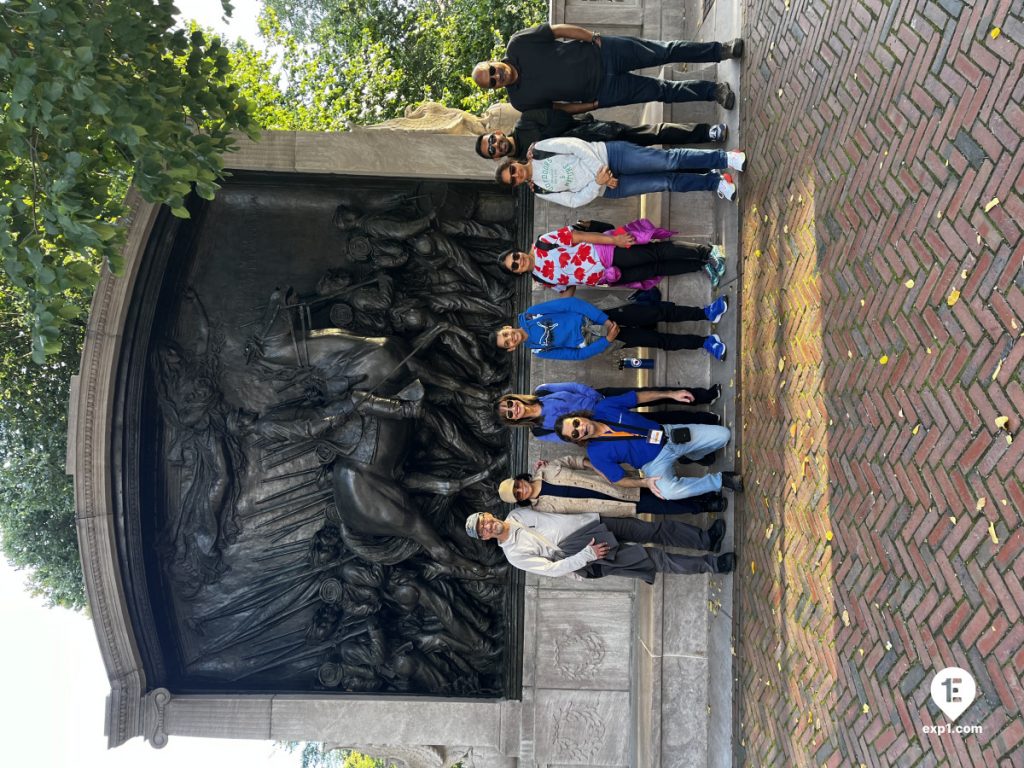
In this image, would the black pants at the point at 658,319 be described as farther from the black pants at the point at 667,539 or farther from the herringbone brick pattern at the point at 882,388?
the black pants at the point at 667,539

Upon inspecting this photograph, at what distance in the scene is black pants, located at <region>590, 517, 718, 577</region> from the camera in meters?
7.86

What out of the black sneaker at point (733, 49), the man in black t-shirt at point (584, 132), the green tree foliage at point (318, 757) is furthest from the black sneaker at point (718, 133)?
the green tree foliage at point (318, 757)

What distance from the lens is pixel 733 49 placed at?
8383 mm

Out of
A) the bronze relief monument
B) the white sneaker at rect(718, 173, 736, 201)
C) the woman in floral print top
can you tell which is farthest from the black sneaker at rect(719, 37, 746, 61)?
the bronze relief monument

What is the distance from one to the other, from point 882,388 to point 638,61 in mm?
4311

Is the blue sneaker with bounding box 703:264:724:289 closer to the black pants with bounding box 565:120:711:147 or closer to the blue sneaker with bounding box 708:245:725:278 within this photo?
the blue sneaker with bounding box 708:245:725:278

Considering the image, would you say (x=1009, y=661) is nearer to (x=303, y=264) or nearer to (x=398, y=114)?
(x=303, y=264)

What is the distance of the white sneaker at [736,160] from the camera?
802 centimetres

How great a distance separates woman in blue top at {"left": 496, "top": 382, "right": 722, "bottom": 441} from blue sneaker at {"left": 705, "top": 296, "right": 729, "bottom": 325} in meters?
0.71

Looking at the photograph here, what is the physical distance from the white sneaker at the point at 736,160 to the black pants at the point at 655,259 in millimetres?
900

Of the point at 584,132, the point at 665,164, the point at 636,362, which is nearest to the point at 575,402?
the point at 636,362

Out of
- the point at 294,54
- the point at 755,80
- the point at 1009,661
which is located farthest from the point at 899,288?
the point at 294,54

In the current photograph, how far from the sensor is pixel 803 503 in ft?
21.6

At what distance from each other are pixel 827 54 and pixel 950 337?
10.2ft
